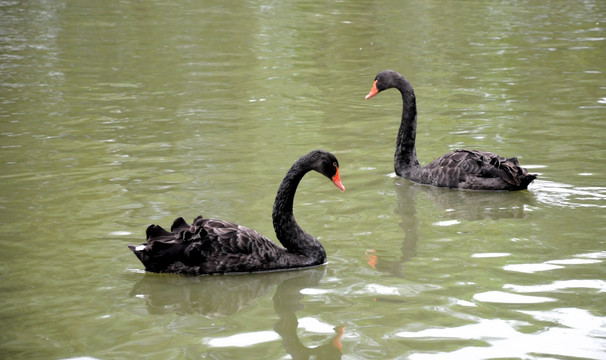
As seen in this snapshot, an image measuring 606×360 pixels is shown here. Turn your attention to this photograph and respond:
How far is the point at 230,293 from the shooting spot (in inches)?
231

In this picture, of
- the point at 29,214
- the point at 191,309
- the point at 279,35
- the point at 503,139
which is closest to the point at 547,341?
the point at 191,309

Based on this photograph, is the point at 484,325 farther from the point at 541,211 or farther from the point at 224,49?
the point at 224,49

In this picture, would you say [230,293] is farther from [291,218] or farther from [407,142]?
[407,142]

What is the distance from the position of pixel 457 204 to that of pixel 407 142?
4.08ft

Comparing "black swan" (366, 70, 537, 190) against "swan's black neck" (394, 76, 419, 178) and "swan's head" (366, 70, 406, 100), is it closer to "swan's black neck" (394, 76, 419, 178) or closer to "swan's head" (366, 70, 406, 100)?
"swan's black neck" (394, 76, 419, 178)

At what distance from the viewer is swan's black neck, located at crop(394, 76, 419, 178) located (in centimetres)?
890

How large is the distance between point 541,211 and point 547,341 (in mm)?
2787

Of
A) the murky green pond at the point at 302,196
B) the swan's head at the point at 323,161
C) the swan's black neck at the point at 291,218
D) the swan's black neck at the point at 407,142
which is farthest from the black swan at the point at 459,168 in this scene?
the swan's black neck at the point at 291,218

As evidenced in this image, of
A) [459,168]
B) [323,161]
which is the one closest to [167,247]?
[323,161]

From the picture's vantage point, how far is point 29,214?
24.5 ft

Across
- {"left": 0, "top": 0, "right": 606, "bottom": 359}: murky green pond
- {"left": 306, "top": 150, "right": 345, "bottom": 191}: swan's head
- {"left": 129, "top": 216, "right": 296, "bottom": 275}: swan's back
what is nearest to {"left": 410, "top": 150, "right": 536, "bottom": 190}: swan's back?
{"left": 0, "top": 0, "right": 606, "bottom": 359}: murky green pond

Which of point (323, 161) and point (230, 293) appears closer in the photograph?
point (230, 293)

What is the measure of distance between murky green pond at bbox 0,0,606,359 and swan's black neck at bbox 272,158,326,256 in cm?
23

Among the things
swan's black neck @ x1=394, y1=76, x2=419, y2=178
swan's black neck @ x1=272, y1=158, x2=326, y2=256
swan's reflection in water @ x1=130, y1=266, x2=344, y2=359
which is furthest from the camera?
swan's black neck @ x1=394, y1=76, x2=419, y2=178
